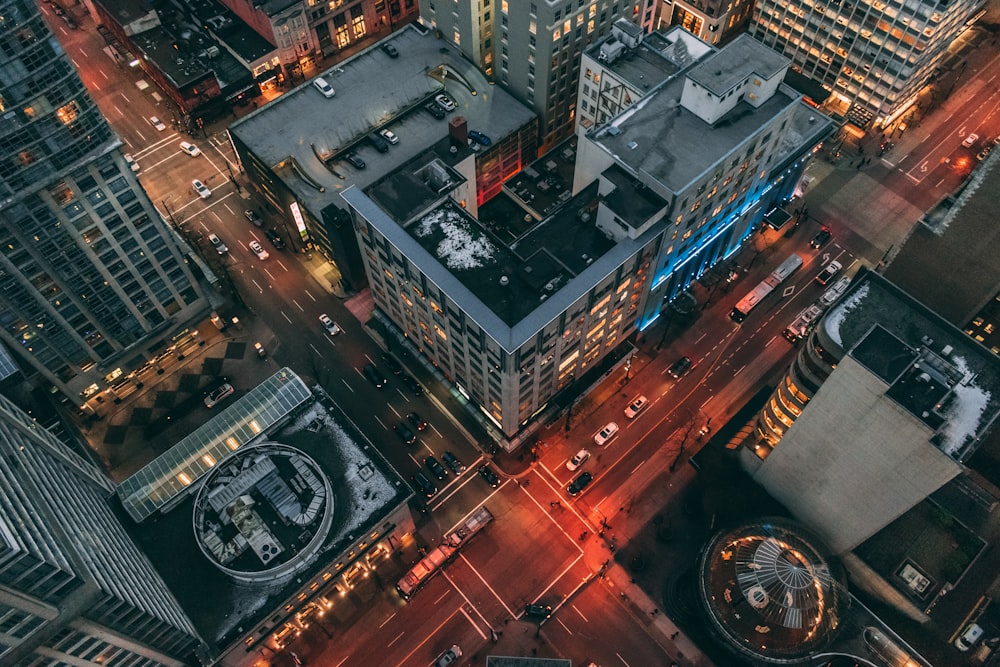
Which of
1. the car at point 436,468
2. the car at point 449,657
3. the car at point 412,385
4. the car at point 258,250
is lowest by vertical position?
the car at point 449,657

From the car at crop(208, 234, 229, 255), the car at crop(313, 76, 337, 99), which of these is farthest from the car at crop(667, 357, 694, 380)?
the car at crop(208, 234, 229, 255)

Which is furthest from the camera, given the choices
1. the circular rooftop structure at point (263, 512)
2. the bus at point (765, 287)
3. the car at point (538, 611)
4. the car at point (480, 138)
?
the car at point (480, 138)

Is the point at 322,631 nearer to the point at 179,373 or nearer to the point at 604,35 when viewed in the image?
the point at 179,373

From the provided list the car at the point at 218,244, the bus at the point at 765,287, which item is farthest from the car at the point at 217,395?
the bus at the point at 765,287

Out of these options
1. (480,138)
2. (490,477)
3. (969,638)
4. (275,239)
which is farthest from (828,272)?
(275,239)

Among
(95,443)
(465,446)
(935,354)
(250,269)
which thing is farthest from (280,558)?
(935,354)

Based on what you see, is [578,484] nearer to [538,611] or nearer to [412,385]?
[538,611]

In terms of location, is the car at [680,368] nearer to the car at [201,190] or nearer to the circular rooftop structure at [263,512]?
the circular rooftop structure at [263,512]
